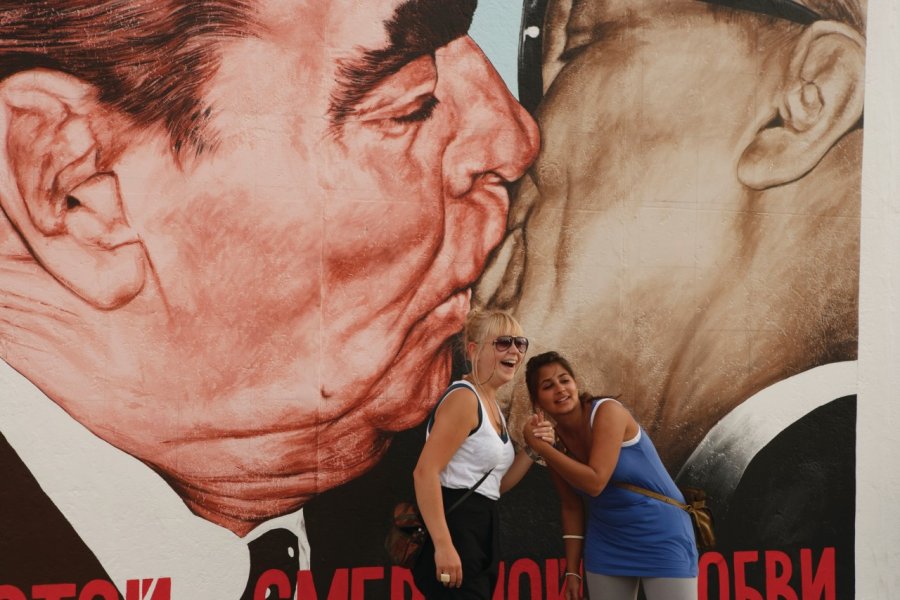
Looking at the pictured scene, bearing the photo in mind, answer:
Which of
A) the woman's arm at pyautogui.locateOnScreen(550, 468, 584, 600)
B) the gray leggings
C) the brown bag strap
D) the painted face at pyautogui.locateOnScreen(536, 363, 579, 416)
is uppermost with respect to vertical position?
the painted face at pyautogui.locateOnScreen(536, 363, 579, 416)

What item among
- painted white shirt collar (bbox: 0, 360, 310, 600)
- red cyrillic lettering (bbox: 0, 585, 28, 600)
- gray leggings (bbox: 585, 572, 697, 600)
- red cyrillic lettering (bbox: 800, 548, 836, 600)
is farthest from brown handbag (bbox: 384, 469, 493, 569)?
red cyrillic lettering (bbox: 800, 548, 836, 600)

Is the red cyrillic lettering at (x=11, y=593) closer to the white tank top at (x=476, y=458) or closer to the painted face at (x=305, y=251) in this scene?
the painted face at (x=305, y=251)

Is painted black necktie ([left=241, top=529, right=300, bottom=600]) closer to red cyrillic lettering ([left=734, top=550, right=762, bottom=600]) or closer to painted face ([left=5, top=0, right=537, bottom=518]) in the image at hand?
painted face ([left=5, top=0, right=537, bottom=518])

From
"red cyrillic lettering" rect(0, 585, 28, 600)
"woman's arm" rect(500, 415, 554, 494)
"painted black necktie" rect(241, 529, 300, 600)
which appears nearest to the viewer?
"woman's arm" rect(500, 415, 554, 494)

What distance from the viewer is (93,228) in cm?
482

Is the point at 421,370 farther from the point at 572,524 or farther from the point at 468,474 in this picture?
the point at 468,474

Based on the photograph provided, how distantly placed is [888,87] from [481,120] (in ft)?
7.94

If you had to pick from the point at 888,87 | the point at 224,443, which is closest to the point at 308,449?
the point at 224,443

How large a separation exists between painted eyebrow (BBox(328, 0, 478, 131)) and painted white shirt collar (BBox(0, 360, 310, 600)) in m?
1.86

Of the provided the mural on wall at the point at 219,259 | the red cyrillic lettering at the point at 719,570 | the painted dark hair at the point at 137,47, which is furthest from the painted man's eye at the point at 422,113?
the red cyrillic lettering at the point at 719,570

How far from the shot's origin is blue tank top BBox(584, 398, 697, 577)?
4.25m

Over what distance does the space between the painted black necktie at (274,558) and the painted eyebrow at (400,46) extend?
1.98 m

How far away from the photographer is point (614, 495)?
430cm

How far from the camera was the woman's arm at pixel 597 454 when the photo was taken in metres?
4.20
